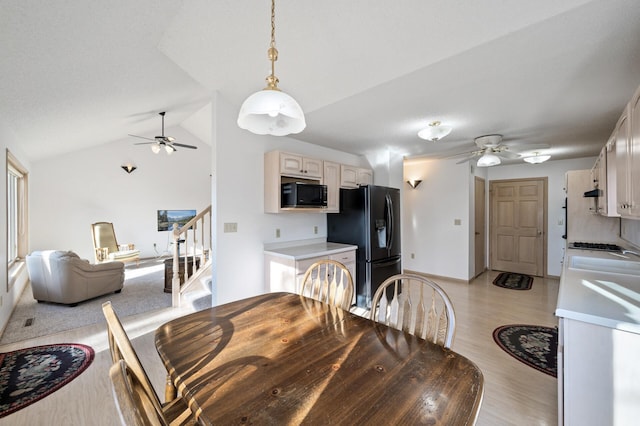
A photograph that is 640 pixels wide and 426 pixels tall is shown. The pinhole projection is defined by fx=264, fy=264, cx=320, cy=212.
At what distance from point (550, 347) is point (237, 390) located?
10.3 ft

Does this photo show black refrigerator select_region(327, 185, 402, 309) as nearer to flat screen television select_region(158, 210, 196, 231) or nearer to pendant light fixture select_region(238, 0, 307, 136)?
pendant light fixture select_region(238, 0, 307, 136)

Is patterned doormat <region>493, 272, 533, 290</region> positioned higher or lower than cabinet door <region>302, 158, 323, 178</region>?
lower

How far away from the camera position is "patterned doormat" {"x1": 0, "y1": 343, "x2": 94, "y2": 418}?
1.91 meters

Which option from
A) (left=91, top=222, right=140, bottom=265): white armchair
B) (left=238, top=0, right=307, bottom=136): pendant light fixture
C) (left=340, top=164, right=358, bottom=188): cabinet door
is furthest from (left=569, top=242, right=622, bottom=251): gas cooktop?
(left=91, top=222, right=140, bottom=265): white armchair

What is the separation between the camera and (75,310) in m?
3.46

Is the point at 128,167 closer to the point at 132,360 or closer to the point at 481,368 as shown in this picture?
the point at 132,360

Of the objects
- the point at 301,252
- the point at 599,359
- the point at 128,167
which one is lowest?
the point at 599,359

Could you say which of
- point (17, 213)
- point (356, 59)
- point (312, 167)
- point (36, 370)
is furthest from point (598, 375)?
point (17, 213)

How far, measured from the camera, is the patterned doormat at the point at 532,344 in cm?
232

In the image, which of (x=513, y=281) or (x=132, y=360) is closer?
(x=132, y=360)

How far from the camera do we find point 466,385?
35.9 inches

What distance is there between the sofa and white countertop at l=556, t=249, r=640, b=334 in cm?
499

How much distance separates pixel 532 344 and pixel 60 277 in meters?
5.63

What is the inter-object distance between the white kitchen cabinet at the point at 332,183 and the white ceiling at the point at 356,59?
62 centimetres
